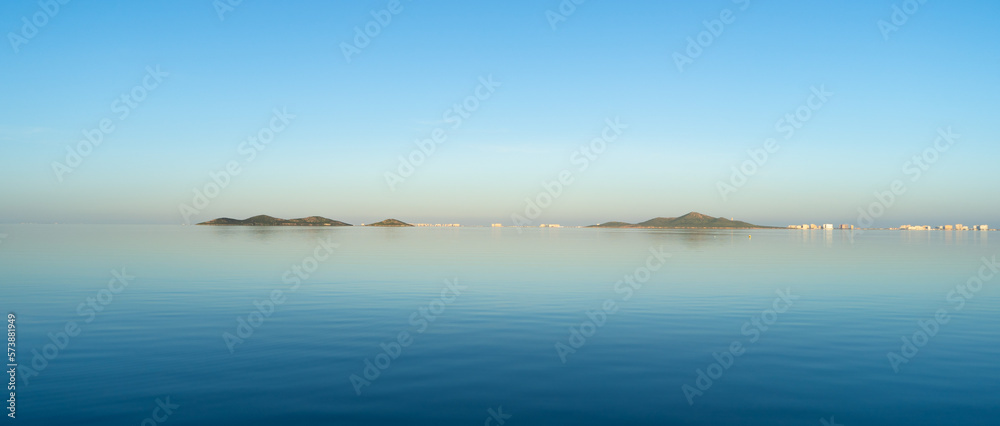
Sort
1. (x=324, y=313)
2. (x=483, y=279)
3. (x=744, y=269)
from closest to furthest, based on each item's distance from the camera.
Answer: (x=324, y=313) → (x=483, y=279) → (x=744, y=269)

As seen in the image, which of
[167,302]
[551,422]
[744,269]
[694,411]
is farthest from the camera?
[744,269]

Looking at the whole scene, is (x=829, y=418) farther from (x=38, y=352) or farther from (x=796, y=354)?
(x=38, y=352)

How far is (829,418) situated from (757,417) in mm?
1563

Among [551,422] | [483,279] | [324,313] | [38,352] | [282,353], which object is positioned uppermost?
[483,279]

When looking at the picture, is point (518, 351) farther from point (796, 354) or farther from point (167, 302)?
point (167, 302)

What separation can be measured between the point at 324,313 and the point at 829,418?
64.6 feet

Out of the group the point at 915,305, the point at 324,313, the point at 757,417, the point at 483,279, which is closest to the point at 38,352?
the point at 324,313

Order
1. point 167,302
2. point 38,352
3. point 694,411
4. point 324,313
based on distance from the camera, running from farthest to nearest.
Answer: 1. point 167,302
2. point 324,313
3. point 38,352
4. point 694,411

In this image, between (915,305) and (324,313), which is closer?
(324,313)

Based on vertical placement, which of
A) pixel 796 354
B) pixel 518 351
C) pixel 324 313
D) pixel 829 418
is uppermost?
pixel 324 313

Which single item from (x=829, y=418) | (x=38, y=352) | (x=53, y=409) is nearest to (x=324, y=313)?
(x=38, y=352)

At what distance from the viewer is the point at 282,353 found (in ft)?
57.6

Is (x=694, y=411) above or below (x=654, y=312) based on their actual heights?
below

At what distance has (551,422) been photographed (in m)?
11.9
